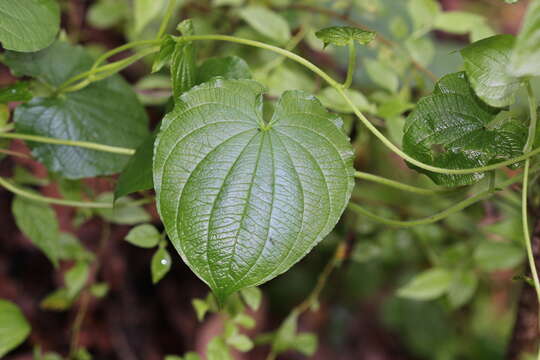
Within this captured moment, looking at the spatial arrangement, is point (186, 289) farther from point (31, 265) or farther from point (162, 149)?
point (162, 149)

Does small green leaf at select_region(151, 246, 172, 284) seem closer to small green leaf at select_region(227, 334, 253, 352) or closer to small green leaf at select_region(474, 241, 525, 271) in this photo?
small green leaf at select_region(227, 334, 253, 352)

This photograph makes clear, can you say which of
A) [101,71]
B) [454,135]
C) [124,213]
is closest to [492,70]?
[454,135]

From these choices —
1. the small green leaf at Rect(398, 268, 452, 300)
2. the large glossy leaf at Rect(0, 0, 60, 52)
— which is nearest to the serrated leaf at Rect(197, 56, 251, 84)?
the large glossy leaf at Rect(0, 0, 60, 52)

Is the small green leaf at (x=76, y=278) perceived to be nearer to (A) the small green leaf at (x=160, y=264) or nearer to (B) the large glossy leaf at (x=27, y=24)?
(A) the small green leaf at (x=160, y=264)

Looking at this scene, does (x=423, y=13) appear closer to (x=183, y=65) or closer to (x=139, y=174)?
(x=183, y=65)

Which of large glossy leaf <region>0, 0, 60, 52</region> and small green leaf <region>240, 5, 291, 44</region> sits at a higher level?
large glossy leaf <region>0, 0, 60, 52</region>

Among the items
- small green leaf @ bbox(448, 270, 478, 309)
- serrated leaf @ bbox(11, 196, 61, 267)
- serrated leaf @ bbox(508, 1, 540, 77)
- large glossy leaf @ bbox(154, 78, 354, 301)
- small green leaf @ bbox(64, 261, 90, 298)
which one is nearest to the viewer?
serrated leaf @ bbox(508, 1, 540, 77)

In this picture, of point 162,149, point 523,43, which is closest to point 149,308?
point 162,149
